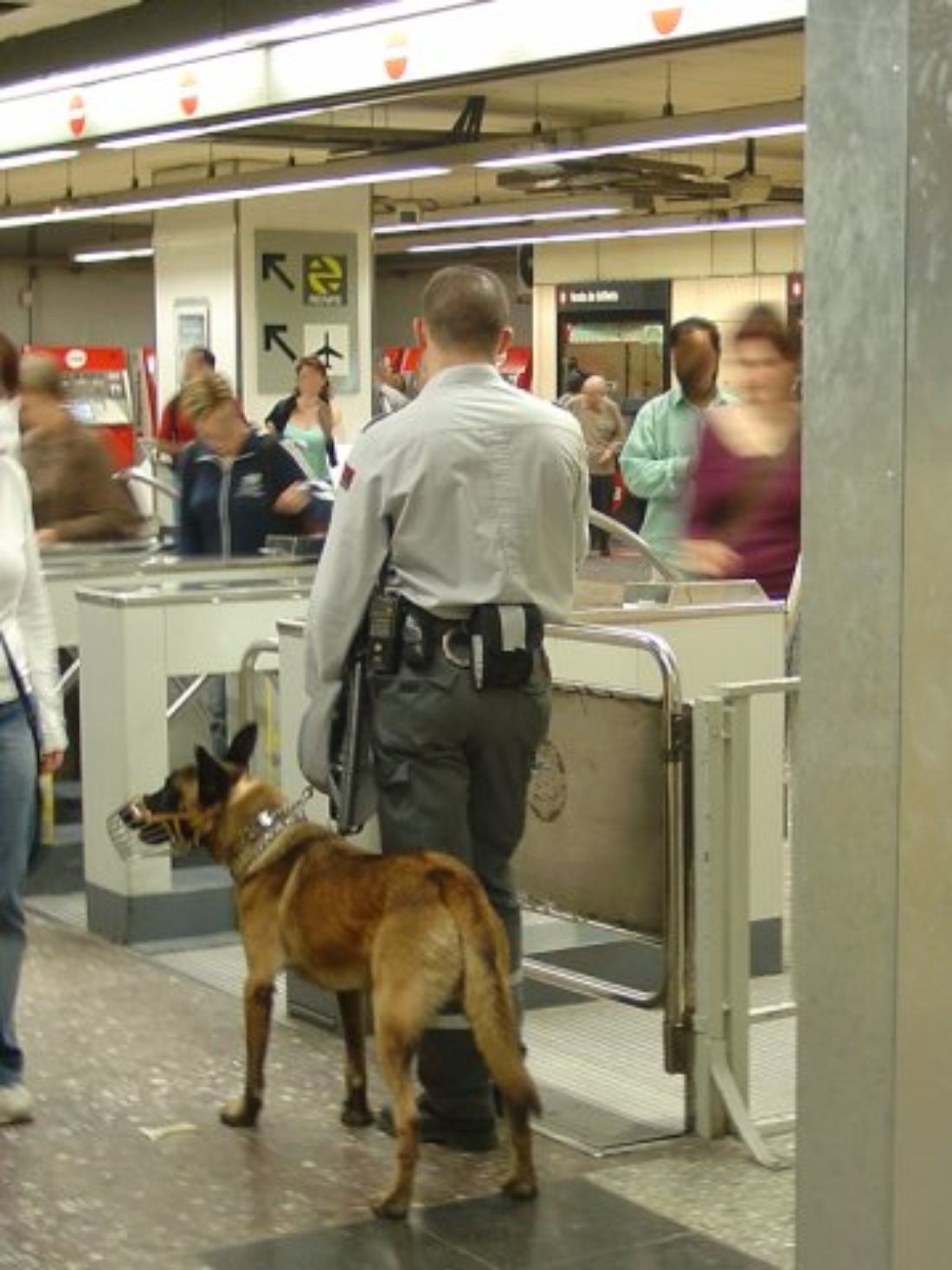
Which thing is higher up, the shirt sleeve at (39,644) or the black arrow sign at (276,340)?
the black arrow sign at (276,340)

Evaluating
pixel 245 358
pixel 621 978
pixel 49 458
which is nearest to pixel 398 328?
pixel 245 358

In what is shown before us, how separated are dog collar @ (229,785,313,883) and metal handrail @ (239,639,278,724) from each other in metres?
1.55

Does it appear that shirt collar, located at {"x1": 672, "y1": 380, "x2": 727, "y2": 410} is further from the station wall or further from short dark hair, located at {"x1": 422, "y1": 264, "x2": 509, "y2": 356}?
the station wall

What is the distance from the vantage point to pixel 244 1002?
4.86 meters

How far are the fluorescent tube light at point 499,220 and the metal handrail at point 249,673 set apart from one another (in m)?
13.6

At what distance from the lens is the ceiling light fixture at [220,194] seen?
583 inches

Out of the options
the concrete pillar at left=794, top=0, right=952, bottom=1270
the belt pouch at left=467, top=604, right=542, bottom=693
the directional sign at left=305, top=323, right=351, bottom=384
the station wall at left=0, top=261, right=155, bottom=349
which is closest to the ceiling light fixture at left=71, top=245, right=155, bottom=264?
the station wall at left=0, top=261, right=155, bottom=349

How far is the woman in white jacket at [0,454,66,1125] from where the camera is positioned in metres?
4.70

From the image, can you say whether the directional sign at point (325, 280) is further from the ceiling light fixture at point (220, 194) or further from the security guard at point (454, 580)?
the security guard at point (454, 580)

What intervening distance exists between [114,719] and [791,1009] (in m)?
2.38

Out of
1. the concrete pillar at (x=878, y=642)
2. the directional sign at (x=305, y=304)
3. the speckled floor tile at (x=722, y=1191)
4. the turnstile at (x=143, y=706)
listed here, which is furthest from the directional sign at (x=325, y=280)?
the concrete pillar at (x=878, y=642)

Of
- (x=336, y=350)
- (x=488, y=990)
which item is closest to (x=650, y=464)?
(x=488, y=990)

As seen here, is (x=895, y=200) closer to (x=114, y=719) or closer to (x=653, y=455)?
(x=114, y=719)

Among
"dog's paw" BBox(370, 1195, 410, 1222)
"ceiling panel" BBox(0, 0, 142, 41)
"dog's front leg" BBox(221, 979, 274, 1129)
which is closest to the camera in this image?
"dog's paw" BBox(370, 1195, 410, 1222)
